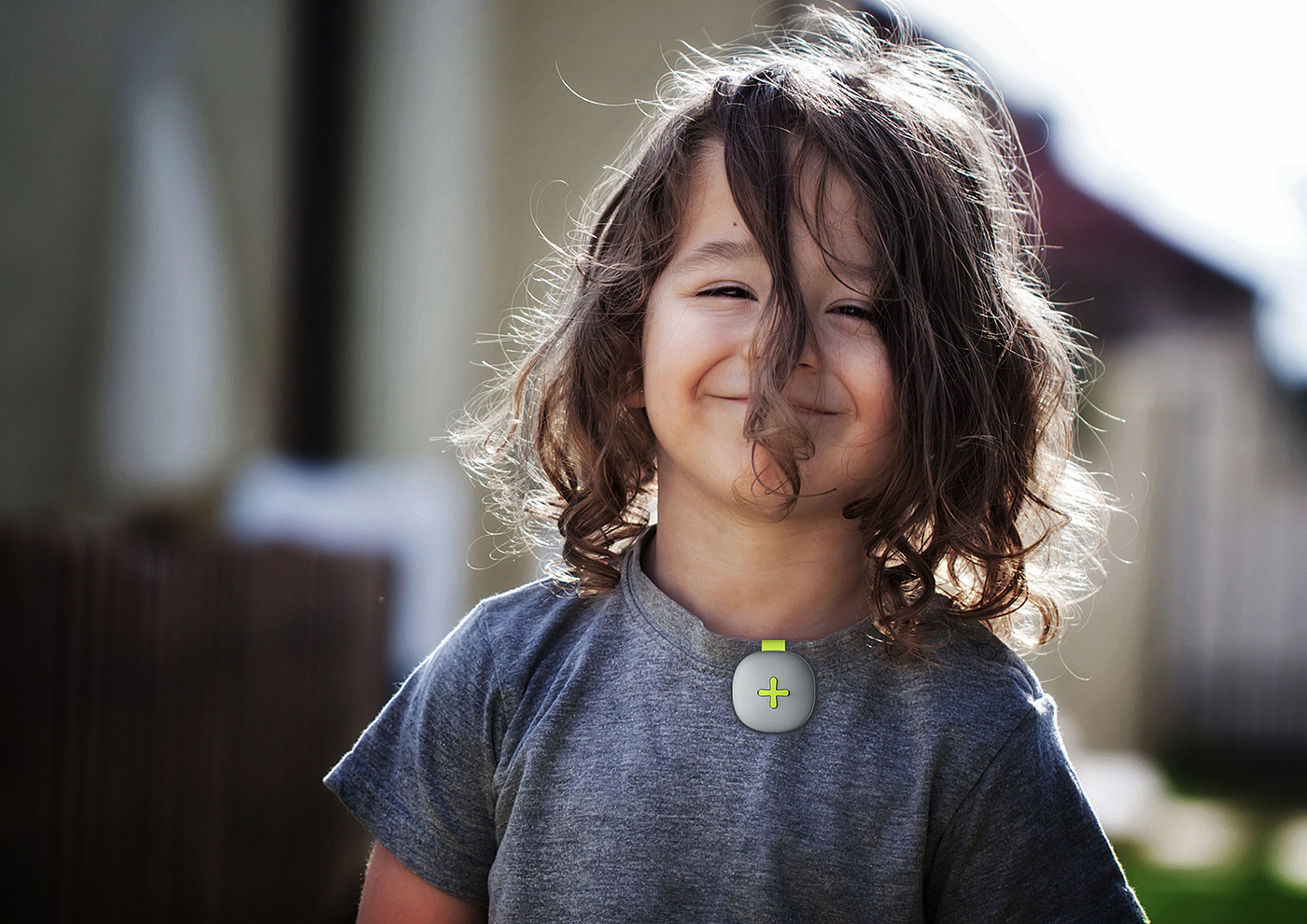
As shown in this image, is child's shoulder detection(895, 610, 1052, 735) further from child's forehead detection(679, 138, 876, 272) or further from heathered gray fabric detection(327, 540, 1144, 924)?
child's forehead detection(679, 138, 876, 272)

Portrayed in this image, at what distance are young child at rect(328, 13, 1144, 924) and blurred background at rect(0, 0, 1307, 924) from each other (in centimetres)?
76

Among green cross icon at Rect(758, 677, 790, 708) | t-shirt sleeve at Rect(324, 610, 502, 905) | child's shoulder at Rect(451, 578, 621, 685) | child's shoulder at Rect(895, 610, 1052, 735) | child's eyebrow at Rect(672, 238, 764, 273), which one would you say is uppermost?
child's eyebrow at Rect(672, 238, 764, 273)

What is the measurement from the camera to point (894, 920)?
1255mm

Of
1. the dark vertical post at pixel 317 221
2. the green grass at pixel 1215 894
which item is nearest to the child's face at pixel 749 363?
the green grass at pixel 1215 894

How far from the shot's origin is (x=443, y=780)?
141cm

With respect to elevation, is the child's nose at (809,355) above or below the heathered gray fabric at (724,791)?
above

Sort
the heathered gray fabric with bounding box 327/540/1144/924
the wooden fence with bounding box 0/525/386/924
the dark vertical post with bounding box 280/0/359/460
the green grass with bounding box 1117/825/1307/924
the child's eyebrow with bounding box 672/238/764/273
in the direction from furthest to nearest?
the dark vertical post with bounding box 280/0/359/460 < the green grass with bounding box 1117/825/1307/924 < the wooden fence with bounding box 0/525/386/924 < the child's eyebrow with bounding box 672/238/764/273 < the heathered gray fabric with bounding box 327/540/1144/924

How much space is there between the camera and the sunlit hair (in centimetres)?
139

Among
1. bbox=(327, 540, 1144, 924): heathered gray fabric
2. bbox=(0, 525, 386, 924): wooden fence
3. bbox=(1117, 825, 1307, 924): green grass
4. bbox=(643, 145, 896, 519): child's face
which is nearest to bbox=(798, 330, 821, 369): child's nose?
bbox=(643, 145, 896, 519): child's face

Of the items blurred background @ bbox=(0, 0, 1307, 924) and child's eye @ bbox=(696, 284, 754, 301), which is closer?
child's eye @ bbox=(696, 284, 754, 301)

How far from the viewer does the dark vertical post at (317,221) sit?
5.41 metres

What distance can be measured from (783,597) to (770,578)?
0.03m

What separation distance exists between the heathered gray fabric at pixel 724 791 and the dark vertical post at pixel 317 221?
4.28 m

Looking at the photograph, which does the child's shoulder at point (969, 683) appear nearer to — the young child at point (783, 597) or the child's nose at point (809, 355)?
the young child at point (783, 597)
